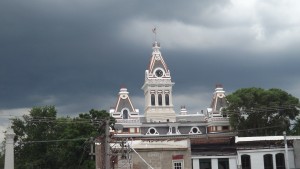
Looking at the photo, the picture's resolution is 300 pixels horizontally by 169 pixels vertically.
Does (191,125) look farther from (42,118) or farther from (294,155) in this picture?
(294,155)

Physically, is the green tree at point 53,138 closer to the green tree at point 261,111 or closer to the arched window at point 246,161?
the arched window at point 246,161

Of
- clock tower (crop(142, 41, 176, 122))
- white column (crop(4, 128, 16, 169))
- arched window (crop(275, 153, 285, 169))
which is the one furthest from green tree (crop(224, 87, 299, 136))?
white column (crop(4, 128, 16, 169))

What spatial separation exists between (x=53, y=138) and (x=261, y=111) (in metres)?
38.8

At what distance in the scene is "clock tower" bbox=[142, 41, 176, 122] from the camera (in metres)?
118

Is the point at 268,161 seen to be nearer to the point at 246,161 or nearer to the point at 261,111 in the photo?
the point at 246,161

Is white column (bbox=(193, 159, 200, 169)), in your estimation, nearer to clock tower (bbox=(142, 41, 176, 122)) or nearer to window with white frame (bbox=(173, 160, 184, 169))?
window with white frame (bbox=(173, 160, 184, 169))

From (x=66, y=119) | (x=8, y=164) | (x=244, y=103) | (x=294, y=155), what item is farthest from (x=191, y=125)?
(x=8, y=164)

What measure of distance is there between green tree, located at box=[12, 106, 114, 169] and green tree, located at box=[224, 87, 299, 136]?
3006 cm

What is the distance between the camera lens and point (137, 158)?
39094mm

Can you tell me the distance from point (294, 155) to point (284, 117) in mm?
45027

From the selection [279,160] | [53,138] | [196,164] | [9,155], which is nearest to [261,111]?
[53,138]

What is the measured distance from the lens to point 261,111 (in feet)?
282

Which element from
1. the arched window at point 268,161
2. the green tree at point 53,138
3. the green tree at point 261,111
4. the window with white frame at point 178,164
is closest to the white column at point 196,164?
the window with white frame at point 178,164

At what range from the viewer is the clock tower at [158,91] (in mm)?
118438
